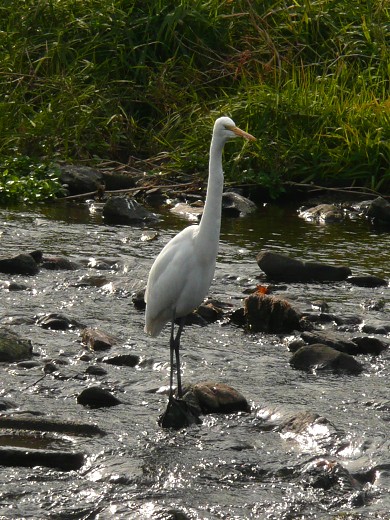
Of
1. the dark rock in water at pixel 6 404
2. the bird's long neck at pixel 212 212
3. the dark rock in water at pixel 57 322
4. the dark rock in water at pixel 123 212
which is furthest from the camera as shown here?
the dark rock in water at pixel 123 212

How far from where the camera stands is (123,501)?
443 centimetres

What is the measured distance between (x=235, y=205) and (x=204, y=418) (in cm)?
537

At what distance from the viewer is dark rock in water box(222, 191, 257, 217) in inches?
417

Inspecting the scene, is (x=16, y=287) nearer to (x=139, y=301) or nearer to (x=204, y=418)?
(x=139, y=301)

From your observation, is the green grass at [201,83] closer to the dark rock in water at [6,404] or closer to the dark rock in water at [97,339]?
the dark rock in water at [97,339]

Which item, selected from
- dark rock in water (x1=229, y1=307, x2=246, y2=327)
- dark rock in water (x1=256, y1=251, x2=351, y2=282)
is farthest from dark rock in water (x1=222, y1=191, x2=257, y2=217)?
dark rock in water (x1=229, y1=307, x2=246, y2=327)

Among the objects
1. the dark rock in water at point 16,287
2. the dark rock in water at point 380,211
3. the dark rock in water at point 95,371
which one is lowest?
the dark rock in water at point 95,371

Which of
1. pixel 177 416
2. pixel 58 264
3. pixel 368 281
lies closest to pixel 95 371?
pixel 177 416

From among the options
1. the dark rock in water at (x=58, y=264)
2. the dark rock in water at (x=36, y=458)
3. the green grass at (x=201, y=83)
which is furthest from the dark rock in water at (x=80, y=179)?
the dark rock in water at (x=36, y=458)

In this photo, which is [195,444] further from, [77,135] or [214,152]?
[77,135]

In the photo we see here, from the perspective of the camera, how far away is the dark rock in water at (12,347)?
599 centimetres

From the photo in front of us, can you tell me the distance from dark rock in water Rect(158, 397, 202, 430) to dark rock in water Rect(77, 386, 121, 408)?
29 cm

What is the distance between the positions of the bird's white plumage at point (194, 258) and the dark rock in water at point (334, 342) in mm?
906

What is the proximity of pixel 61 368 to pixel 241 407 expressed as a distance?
3.51ft
